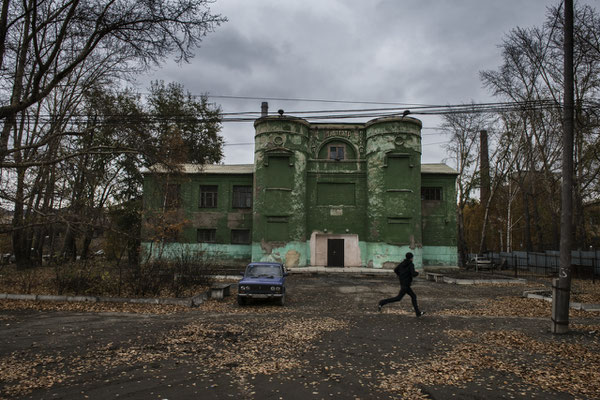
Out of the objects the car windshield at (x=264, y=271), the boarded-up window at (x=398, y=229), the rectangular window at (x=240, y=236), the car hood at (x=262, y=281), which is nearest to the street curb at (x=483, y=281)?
the boarded-up window at (x=398, y=229)

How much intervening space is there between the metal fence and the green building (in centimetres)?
600

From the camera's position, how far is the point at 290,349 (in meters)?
8.13

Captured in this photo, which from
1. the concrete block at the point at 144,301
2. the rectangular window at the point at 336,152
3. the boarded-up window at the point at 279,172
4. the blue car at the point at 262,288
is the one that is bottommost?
the concrete block at the point at 144,301

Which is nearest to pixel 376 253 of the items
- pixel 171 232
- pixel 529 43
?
pixel 171 232

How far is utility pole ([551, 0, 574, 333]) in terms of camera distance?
9570 mm

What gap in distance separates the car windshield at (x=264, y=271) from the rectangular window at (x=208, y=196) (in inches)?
681

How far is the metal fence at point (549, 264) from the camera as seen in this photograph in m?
25.2

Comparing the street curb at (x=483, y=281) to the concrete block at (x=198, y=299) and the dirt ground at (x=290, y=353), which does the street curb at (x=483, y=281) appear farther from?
the concrete block at (x=198, y=299)

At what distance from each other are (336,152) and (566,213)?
867 inches

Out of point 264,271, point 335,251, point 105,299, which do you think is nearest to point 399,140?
point 335,251

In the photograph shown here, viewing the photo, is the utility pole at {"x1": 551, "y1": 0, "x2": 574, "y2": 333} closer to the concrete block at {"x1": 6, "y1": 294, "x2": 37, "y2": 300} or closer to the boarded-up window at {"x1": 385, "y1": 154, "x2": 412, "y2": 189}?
the concrete block at {"x1": 6, "y1": 294, "x2": 37, "y2": 300}

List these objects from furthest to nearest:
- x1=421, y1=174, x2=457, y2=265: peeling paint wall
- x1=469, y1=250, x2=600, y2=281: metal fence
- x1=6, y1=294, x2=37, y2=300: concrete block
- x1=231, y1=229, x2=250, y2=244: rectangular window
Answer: x1=231, y1=229, x2=250, y2=244: rectangular window < x1=421, y1=174, x2=457, y2=265: peeling paint wall < x1=469, y1=250, x2=600, y2=281: metal fence < x1=6, y1=294, x2=37, y2=300: concrete block

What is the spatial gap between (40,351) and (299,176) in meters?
23.2

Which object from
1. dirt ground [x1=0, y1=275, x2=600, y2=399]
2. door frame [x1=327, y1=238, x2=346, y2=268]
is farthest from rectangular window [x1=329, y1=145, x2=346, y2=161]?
dirt ground [x1=0, y1=275, x2=600, y2=399]
